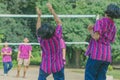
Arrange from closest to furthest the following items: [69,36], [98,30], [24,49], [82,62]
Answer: [98,30] < [24,49] < [69,36] < [82,62]

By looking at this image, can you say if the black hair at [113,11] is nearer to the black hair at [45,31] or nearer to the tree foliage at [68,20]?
the black hair at [45,31]

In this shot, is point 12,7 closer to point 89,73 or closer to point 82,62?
point 82,62

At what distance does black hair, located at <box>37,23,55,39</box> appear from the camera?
741 cm

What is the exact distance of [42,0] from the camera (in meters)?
36.2

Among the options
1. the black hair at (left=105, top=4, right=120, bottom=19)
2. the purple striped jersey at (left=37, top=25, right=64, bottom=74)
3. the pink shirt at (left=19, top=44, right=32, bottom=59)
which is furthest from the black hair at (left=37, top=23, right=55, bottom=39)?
the pink shirt at (left=19, top=44, right=32, bottom=59)

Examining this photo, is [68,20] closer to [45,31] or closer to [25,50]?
[25,50]

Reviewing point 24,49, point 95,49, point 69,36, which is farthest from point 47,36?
point 69,36

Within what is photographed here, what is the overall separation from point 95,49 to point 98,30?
35 cm

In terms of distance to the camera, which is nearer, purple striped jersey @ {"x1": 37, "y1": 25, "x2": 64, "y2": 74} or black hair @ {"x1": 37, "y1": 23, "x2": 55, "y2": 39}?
black hair @ {"x1": 37, "y1": 23, "x2": 55, "y2": 39}

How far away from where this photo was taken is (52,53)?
764 cm

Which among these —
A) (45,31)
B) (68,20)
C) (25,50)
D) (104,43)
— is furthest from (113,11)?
(68,20)

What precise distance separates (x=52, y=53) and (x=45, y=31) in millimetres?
416

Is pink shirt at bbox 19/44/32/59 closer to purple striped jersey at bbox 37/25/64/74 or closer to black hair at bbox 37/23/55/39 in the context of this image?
purple striped jersey at bbox 37/25/64/74

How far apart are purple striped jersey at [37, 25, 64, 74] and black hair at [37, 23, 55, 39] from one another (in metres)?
0.12
